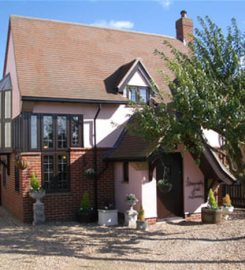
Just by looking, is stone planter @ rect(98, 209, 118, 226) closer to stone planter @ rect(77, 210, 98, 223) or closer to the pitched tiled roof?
stone planter @ rect(77, 210, 98, 223)

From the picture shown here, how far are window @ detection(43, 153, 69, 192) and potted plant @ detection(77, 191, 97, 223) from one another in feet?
2.94

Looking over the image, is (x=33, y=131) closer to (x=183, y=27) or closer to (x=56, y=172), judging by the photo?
(x=56, y=172)

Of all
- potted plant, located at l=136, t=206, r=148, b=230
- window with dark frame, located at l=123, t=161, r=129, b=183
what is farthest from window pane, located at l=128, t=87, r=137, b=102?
potted plant, located at l=136, t=206, r=148, b=230

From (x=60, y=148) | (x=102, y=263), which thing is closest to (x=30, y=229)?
(x=60, y=148)

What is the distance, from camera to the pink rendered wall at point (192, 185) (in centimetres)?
1412

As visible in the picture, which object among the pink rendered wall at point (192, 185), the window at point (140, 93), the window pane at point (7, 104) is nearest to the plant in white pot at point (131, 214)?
the pink rendered wall at point (192, 185)

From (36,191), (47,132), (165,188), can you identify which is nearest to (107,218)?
(165,188)

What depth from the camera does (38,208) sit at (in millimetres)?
13047

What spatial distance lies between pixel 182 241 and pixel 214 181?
179 inches

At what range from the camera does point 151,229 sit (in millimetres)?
12227

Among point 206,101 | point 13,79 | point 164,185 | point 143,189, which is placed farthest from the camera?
point 13,79

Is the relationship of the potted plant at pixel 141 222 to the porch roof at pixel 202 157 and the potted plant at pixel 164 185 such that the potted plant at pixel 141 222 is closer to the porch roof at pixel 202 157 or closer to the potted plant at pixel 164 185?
the potted plant at pixel 164 185

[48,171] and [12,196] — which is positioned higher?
[48,171]

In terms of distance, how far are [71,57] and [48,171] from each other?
5.04 m
